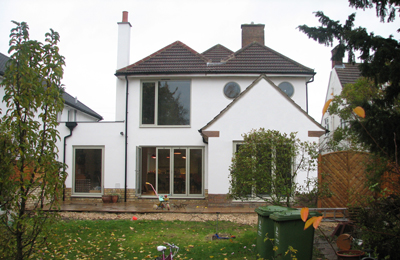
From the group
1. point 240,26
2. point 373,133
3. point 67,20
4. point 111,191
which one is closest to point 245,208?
point 111,191

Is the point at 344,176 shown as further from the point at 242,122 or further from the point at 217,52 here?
the point at 217,52

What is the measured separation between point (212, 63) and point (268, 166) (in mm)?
8623

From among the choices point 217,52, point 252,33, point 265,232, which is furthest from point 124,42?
point 265,232

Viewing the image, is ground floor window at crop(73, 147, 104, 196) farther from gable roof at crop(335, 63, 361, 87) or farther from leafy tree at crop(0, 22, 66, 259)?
gable roof at crop(335, 63, 361, 87)

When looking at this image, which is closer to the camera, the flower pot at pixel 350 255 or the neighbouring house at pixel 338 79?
the flower pot at pixel 350 255

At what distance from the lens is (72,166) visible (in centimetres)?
1514

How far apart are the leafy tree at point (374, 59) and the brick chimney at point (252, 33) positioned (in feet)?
43.8

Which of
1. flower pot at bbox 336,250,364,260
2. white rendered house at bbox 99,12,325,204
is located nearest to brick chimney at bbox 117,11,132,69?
white rendered house at bbox 99,12,325,204

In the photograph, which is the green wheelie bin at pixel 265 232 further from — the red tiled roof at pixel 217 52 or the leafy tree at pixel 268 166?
the red tiled roof at pixel 217 52

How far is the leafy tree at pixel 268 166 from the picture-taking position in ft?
25.5

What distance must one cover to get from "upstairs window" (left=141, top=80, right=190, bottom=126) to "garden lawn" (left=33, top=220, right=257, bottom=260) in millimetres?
5951

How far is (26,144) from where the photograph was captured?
4824mm

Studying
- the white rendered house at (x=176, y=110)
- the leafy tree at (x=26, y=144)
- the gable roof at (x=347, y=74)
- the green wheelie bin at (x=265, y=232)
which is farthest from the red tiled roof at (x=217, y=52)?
the leafy tree at (x=26, y=144)

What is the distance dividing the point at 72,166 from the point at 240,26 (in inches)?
466
